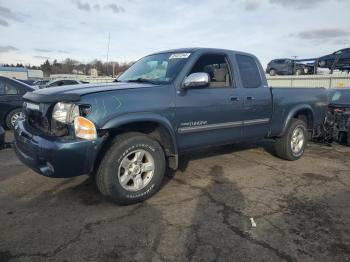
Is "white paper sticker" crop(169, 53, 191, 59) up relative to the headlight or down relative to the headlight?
up

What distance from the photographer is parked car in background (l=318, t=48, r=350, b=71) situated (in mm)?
20766

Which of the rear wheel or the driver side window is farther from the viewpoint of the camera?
the rear wheel

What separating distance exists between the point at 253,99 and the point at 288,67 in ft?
70.2

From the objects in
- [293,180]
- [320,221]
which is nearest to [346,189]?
[293,180]

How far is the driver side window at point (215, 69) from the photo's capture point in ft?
16.7

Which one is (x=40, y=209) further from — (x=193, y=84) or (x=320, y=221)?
(x=320, y=221)

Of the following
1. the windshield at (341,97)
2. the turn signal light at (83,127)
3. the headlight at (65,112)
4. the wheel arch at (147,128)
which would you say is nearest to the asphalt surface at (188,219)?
the wheel arch at (147,128)

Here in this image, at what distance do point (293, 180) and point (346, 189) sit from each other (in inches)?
29.5

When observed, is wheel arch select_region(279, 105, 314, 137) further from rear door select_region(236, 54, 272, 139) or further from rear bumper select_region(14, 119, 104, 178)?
rear bumper select_region(14, 119, 104, 178)

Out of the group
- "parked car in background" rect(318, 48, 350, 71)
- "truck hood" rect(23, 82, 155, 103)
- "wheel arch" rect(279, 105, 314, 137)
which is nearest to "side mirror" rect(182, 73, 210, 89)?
"truck hood" rect(23, 82, 155, 103)

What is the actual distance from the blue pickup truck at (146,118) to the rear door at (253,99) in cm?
2

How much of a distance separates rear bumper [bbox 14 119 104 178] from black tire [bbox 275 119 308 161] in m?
3.94

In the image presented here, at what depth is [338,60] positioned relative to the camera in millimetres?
21141

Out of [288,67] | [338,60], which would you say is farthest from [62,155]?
[288,67]
